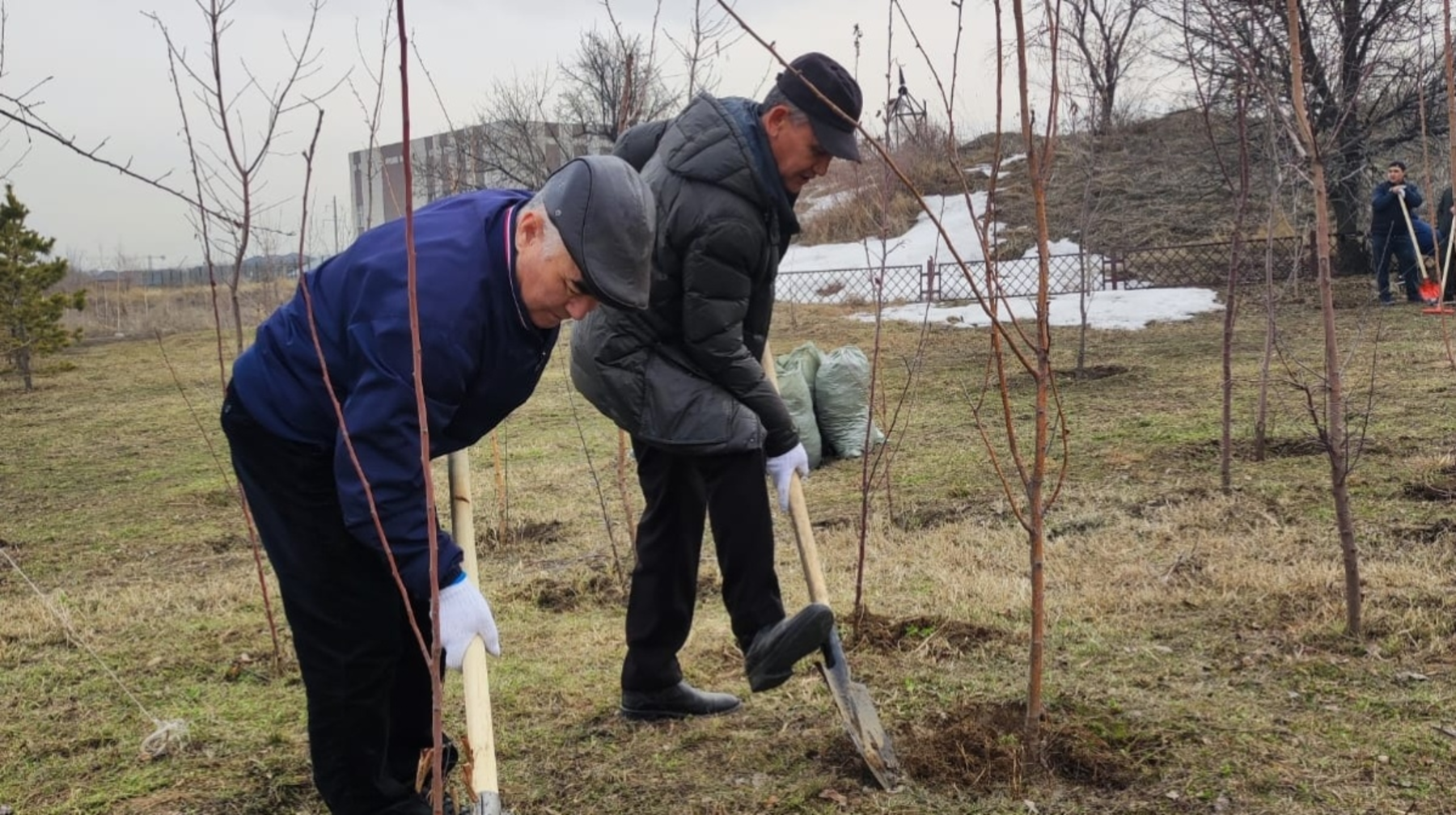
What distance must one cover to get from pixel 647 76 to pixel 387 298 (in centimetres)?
238

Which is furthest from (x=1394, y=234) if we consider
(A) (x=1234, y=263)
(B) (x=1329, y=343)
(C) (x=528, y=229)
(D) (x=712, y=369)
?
(C) (x=528, y=229)

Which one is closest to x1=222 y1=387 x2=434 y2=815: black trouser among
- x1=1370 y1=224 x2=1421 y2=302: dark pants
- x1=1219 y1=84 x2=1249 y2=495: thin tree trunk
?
x1=1219 y1=84 x2=1249 y2=495: thin tree trunk

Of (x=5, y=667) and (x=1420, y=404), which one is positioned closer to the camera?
(x=5, y=667)

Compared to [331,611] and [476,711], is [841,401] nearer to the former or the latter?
[331,611]

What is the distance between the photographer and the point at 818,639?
278 centimetres

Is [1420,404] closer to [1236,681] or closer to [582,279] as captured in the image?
[1236,681]

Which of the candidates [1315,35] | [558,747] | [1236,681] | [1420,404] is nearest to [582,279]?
[558,747]

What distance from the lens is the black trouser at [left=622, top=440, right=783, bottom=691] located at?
297cm

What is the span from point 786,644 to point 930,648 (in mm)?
909

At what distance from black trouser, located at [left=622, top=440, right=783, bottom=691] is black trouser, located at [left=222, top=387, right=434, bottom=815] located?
861 mm

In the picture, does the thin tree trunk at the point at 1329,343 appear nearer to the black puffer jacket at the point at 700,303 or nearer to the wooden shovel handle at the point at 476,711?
the black puffer jacket at the point at 700,303

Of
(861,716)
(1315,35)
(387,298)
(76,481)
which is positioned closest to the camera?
(387,298)

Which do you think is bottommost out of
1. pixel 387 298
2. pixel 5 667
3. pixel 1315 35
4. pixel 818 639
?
pixel 5 667

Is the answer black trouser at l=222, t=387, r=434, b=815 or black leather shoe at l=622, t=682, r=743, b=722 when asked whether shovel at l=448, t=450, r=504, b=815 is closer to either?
black trouser at l=222, t=387, r=434, b=815
